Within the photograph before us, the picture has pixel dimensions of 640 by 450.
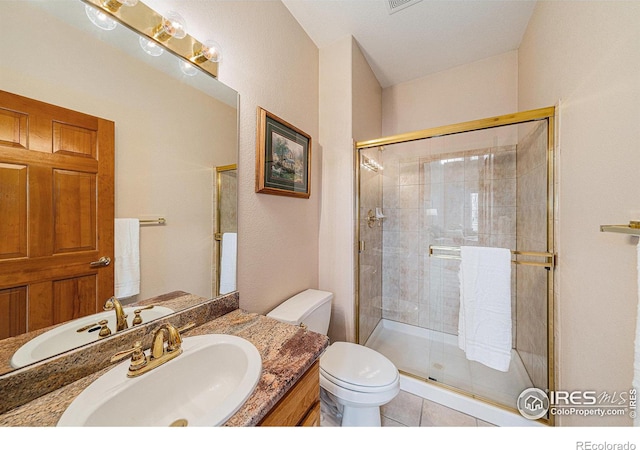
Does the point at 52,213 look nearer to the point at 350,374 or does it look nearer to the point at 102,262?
the point at 102,262

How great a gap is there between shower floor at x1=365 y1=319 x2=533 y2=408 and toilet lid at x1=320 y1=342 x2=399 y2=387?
1.87ft

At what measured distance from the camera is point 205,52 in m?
0.92

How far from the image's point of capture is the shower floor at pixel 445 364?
1.44 metres

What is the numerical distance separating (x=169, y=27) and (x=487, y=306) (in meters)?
2.04

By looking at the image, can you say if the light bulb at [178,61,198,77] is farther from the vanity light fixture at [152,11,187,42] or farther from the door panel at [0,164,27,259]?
the door panel at [0,164,27,259]

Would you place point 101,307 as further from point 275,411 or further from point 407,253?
point 407,253

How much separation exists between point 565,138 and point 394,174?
1.06m

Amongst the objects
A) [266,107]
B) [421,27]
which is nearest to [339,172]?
[266,107]

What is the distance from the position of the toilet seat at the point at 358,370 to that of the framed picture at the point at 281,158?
1.01 m

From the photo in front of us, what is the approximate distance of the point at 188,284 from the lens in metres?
0.92

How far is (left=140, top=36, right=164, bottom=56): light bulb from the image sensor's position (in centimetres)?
77

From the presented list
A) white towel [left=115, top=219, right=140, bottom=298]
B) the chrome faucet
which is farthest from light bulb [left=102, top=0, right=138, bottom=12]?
the chrome faucet
